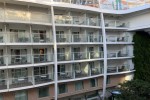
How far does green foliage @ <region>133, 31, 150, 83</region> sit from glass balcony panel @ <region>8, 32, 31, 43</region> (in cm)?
1604

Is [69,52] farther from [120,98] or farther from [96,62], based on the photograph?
[120,98]

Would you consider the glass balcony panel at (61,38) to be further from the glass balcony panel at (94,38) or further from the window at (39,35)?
the glass balcony panel at (94,38)

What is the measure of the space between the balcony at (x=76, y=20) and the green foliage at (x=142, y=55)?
6.72 m

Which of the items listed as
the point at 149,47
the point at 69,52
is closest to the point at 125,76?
the point at 149,47

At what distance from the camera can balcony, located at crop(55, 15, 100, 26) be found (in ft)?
82.4

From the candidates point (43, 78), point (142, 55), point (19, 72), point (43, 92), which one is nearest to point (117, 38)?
point (142, 55)

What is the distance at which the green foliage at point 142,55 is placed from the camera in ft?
98.7

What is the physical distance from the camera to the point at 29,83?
22094 millimetres

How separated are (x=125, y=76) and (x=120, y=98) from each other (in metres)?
7.90

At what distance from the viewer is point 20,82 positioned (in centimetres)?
2214

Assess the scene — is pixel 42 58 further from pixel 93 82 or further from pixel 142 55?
pixel 142 55

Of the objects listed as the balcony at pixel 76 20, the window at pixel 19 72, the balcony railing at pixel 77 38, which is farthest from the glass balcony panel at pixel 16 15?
the window at pixel 19 72

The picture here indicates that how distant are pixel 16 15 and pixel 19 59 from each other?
4446 millimetres

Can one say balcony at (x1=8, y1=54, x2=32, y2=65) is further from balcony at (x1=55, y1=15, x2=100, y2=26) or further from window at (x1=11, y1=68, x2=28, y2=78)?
balcony at (x1=55, y1=15, x2=100, y2=26)
